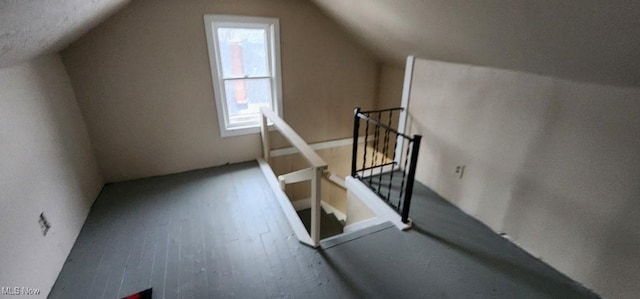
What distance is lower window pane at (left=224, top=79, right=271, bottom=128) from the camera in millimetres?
3197

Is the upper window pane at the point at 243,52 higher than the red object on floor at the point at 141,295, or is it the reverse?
the upper window pane at the point at 243,52

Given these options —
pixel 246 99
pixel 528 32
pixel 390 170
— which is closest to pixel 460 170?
pixel 390 170

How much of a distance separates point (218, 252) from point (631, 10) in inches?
99.3

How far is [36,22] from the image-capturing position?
132 centimetres

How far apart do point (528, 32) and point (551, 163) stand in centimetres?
92

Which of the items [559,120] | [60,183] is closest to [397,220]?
[559,120]

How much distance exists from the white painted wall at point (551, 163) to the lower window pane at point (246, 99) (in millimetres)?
1914

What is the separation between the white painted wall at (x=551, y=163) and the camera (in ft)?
4.95

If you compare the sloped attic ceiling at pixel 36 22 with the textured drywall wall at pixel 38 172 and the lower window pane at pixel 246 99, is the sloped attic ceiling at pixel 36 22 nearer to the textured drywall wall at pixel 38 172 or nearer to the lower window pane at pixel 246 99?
the textured drywall wall at pixel 38 172

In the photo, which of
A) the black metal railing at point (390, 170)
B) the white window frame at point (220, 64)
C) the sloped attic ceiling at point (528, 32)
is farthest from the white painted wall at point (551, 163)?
the white window frame at point (220, 64)

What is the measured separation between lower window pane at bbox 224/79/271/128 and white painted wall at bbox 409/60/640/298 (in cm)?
191

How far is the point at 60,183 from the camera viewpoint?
6.70 feet

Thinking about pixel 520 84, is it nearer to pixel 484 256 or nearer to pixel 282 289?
pixel 484 256

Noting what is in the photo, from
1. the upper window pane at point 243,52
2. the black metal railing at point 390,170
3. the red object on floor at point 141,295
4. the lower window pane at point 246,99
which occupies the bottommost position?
the red object on floor at point 141,295
